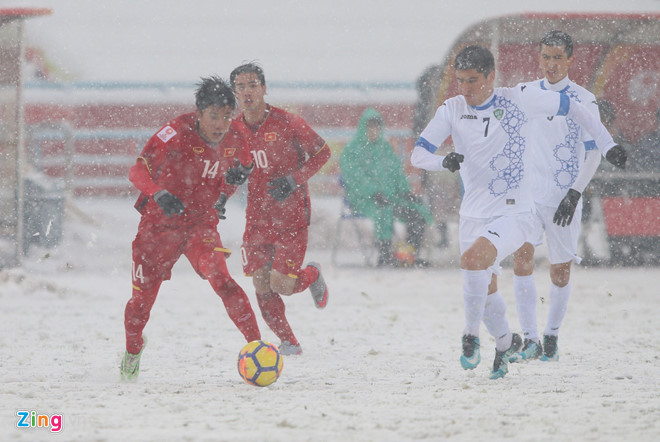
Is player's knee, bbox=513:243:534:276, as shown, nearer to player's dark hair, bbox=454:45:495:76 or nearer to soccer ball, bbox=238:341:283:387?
player's dark hair, bbox=454:45:495:76

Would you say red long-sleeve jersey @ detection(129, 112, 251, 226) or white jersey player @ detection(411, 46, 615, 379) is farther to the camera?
white jersey player @ detection(411, 46, 615, 379)

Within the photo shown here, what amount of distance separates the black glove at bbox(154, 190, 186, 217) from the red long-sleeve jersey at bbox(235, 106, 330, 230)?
1.48 meters

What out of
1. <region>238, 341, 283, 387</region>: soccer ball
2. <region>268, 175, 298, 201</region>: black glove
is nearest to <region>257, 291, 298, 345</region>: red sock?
<region>268, 175, 298, 201</region>: black glove

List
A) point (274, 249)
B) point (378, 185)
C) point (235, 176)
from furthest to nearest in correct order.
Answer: point (378, 185), point (274, 249), point (235, 176)

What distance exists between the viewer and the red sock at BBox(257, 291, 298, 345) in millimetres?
6402

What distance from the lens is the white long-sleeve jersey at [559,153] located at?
238 inches

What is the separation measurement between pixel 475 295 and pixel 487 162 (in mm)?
772

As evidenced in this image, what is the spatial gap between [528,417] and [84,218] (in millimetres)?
12869

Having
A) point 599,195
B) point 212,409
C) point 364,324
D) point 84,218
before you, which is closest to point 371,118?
point 599,195

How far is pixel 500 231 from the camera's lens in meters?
5.19

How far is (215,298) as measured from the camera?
10.1 m

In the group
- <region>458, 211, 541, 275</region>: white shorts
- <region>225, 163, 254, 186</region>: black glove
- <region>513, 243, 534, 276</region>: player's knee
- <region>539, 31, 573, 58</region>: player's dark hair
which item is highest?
<region>539, 31, 573, 58</region>: player's dark hair

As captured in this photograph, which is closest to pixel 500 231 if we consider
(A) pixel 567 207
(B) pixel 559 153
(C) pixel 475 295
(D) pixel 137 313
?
(C) pixel 475 295

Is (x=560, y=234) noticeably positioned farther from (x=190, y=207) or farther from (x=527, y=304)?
(x=190, y=207)
